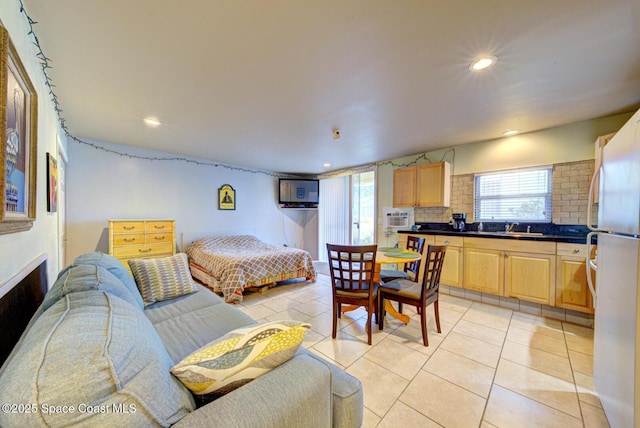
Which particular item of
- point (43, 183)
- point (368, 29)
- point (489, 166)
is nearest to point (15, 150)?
point (43, 183)

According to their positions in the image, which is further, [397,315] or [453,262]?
[453,262]

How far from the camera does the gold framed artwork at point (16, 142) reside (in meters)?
0.85

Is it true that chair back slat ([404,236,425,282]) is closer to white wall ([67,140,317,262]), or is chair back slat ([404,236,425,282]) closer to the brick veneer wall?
the brick veneer wall

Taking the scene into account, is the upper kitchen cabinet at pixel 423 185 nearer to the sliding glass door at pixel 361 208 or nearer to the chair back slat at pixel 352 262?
the sliding glass door at pixel 361 208

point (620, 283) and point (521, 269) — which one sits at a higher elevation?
point (620, 283)

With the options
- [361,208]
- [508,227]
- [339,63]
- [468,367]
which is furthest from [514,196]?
[339,63]

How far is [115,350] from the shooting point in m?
0.61

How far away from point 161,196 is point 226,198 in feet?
3.78

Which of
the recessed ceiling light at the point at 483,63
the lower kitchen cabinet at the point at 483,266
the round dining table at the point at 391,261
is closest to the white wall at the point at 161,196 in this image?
the round dining table at the point at 391,261

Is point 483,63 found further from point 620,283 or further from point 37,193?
point 37,193

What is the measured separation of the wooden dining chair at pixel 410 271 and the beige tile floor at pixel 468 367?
46cm

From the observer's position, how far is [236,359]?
2.54 feet

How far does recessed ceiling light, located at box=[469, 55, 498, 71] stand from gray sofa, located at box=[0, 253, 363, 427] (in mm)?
2130

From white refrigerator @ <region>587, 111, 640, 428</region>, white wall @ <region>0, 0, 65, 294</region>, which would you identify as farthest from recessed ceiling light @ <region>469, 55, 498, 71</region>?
white wall @ <region>0, 0, 65, 294</region>
